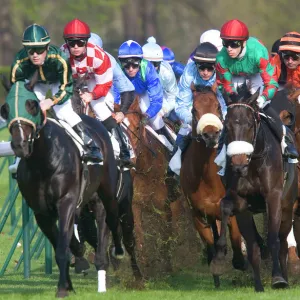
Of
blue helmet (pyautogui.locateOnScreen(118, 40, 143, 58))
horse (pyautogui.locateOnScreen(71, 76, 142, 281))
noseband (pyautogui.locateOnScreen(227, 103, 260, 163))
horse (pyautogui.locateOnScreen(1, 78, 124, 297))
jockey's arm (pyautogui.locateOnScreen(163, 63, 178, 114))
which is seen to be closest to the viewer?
horse (pyautogui.locateOnScreen(1, 78, 124, 297))

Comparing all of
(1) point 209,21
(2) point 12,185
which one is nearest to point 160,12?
(1) point 209,21

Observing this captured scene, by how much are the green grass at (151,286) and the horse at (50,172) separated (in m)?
0.40

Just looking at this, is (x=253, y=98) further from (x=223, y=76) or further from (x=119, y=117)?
(x=119, y=117)

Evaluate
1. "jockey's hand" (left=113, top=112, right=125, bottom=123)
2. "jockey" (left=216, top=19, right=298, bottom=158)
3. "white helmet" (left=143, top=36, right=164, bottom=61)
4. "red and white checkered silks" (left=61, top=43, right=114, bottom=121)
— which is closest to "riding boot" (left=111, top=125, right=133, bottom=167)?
"jockey's hand" (left=113, top=112, right=125, bottom=123)

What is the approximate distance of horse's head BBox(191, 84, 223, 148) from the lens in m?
10.6

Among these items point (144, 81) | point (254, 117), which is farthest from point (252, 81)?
point (144, 81)

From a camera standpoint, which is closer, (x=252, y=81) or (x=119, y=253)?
(x=252, y=81)

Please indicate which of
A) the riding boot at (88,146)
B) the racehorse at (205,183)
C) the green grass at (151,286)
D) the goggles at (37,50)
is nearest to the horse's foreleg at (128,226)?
the green grass at (151,286)

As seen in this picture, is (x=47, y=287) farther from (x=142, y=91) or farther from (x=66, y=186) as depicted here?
(x=142, y=91)

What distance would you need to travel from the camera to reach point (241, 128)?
32.6ft

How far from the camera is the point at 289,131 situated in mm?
11281

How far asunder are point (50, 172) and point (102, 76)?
217 centimetres

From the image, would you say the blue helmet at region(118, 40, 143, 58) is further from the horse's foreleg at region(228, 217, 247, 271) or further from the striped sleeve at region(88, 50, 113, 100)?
the horse's foreleg at region(228, 217, 247, 271)

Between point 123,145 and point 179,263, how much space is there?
1488mm
